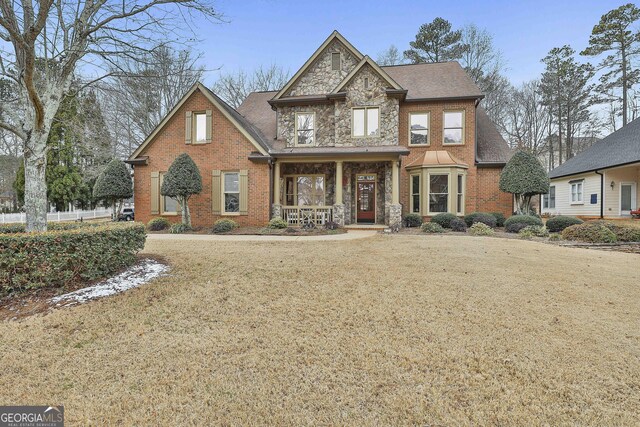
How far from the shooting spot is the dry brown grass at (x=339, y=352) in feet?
7.39

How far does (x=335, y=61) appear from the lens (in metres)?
14.9

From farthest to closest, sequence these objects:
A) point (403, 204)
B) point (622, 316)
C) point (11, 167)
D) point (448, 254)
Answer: point (11, 167) < point (403, 204) < point (448, 254) < point (622, 316)

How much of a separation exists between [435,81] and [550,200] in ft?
47.5

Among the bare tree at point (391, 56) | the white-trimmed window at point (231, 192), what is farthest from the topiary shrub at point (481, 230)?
the bare tree at point (391, 56)

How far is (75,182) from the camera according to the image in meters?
25.0

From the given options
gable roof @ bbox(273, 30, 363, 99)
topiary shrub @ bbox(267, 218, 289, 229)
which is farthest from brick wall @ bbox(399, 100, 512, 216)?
topiary shrub @ bbox(267, 218, 289, 229)

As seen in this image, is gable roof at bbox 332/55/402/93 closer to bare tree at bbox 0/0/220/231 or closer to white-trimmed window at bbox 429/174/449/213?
white-trimmed window at bbox 429/174/449/213

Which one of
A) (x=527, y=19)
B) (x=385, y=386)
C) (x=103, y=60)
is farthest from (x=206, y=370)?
(x=527, y=19)

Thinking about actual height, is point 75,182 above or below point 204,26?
below

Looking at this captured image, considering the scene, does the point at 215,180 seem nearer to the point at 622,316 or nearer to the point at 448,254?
the point at 448,254

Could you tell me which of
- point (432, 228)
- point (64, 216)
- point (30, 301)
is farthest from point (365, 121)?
point (64, 216)

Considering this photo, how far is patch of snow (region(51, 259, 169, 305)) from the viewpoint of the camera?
Answer: 4.42 meters

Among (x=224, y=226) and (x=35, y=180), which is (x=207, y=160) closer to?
(x=224, y=226)

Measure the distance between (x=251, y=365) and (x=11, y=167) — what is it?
42264 mm
